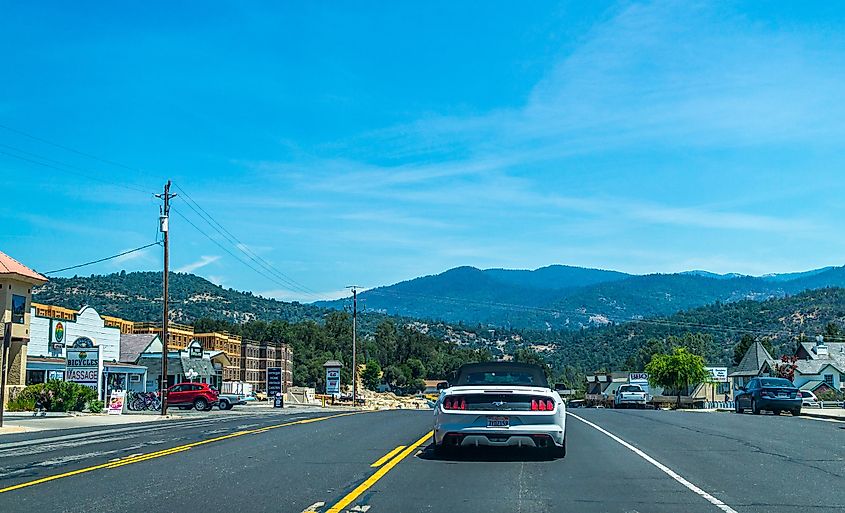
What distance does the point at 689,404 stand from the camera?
7075 centimetres

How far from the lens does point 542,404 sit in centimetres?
1475

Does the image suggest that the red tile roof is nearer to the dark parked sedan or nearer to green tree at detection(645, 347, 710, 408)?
the dark parked sedan

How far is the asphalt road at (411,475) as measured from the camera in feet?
34.2

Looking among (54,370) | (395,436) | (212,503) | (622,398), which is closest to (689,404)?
(622,398)

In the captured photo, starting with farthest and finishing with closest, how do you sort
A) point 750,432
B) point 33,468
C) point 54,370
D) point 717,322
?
1. point 717,322
2. point 54,370
3. point 750,432
4. point 33,468

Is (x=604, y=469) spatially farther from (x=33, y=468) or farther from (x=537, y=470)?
(x=33, y=468)

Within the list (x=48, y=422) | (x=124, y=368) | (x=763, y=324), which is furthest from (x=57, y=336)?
(x=763, y=324)

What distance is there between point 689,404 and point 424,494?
210ft

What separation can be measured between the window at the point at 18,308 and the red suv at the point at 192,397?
940cm

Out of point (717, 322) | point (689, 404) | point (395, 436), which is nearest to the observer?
point (395, 436)

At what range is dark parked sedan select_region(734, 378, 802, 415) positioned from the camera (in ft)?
118

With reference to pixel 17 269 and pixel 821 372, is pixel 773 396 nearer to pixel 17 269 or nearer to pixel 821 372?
pixel 17 269

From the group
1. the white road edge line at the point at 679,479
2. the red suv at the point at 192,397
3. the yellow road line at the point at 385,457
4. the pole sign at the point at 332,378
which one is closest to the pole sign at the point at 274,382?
the pole sign at the point at 332,378

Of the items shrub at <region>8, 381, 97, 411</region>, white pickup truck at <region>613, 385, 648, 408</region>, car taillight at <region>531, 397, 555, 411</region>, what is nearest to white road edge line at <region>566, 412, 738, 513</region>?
car taillight at <region>531, 397, 555, 411</region>
